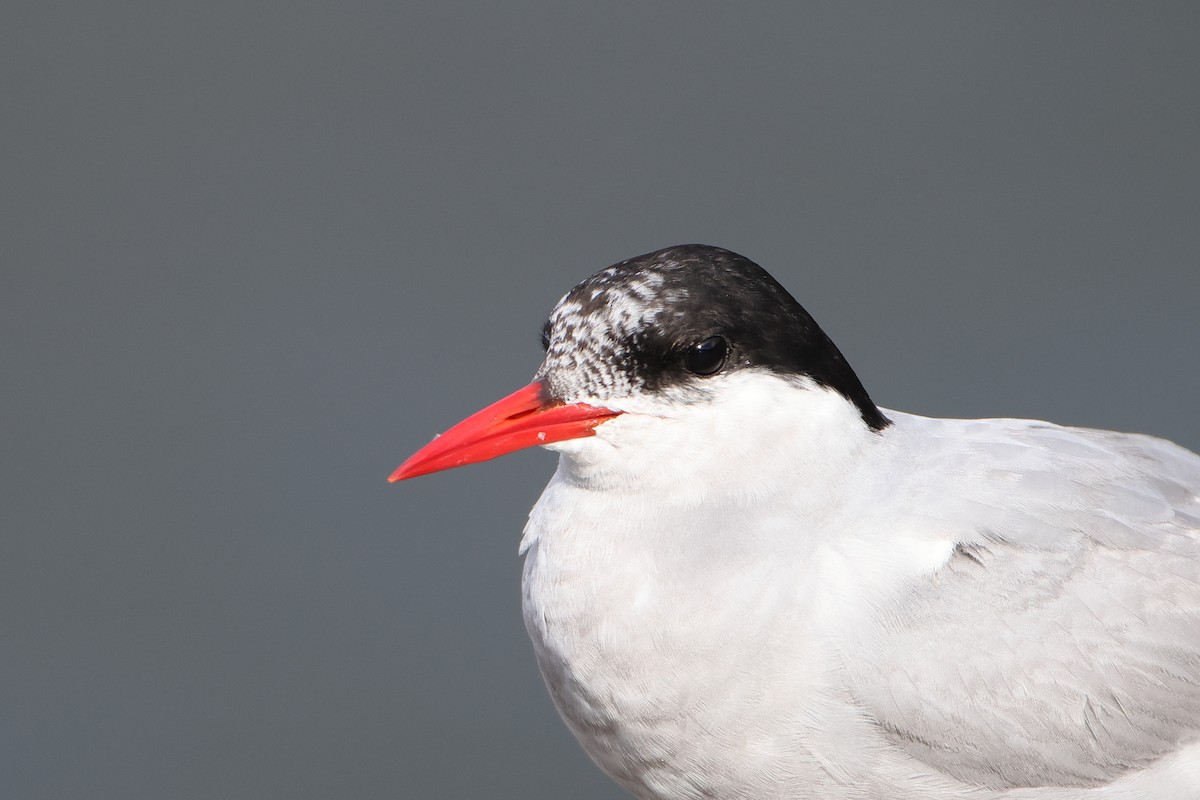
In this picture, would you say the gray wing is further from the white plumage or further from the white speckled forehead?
the white speckled forehead

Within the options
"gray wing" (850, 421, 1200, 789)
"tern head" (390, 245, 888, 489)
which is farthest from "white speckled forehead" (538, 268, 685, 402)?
"gray wing" (850, 421, 1200, 789)

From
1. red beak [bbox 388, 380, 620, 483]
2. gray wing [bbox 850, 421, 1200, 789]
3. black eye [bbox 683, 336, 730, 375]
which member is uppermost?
black eye [bbox 683, 336, 730, 375]

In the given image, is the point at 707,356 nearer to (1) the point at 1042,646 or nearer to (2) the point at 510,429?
(2) the point at 510,429

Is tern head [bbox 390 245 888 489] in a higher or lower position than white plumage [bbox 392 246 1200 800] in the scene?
higher

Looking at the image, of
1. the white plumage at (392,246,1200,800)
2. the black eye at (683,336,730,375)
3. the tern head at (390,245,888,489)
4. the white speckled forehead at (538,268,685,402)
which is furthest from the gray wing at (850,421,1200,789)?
the white speckled forehead at (538,268,685,402)

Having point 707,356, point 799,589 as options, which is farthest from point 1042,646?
point 707,356

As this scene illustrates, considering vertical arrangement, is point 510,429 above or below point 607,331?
below

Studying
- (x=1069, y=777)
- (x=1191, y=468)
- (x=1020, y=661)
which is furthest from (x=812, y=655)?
(x=1191, y=468)

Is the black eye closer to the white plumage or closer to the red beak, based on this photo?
the white plumage
